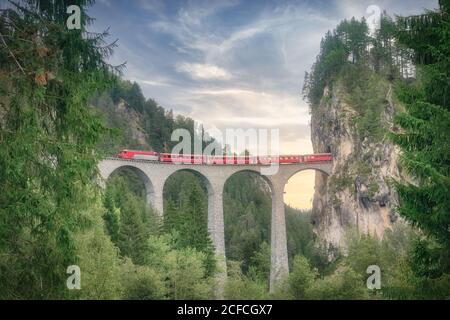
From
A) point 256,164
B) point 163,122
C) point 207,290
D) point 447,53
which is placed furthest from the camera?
point 163,122

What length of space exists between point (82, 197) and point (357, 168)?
49609 millimetres

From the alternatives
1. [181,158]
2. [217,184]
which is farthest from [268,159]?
[181,158]

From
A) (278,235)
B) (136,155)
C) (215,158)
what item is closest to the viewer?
(136,155)

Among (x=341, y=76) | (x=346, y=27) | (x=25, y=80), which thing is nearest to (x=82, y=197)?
(x=25, y=80)

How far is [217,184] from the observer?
4912cm

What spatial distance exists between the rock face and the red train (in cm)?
312

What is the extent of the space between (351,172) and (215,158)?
17376 millimetres

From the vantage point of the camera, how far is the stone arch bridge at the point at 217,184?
45.0m

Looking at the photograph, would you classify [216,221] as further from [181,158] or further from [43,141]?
[43,141]

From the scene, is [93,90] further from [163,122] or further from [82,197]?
[163,122]

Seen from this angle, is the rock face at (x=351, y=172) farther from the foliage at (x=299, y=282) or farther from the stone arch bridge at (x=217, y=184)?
the foliage at (x=299, y=282)

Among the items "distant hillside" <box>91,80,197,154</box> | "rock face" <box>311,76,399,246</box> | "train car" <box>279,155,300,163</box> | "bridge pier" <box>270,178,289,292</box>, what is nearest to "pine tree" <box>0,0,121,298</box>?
"bridge pier" <box>270,178,289,292</box>

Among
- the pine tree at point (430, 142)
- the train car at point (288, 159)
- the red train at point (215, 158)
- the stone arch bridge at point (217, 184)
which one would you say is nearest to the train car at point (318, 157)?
the red train at point (215, 158)
